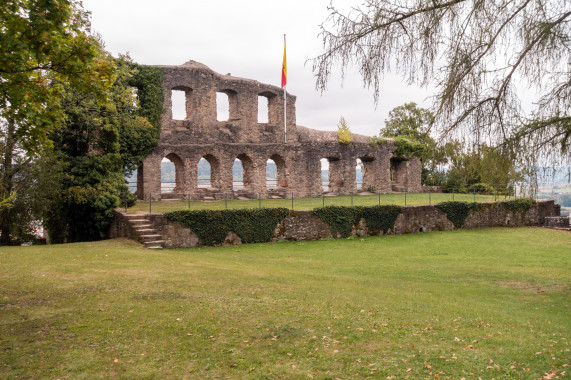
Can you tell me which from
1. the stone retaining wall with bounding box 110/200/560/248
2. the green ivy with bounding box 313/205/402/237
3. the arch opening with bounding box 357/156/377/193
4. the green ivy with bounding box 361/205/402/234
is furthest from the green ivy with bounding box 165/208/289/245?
the arch opening with bounding box 357/156/377/193

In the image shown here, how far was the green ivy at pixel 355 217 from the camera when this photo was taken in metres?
22.2

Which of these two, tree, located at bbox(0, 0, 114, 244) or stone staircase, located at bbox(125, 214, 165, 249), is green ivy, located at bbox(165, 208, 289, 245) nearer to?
stone staircase, located at bbox(125, 214, 165, 249)

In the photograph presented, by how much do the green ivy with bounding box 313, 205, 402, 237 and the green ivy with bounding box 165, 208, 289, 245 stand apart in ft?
7.05

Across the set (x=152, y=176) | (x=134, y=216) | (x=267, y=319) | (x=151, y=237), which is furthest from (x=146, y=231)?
(x=267, y=319)

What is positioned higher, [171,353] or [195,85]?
[195,85]

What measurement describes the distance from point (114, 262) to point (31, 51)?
6712 millimetres

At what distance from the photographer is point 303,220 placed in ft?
70.7

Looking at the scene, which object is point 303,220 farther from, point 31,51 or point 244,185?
point 31,51

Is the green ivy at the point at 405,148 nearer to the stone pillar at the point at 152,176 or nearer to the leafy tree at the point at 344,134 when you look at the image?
the leafy tree at the point at 344,134

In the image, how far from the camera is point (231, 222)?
65.1ft

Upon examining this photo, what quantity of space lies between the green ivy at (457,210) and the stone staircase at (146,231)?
591 inches

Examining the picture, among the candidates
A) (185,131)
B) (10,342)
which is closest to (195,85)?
(185,131)

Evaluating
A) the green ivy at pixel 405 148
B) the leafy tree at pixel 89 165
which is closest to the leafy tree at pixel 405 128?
the green ivy at pixel 405 148

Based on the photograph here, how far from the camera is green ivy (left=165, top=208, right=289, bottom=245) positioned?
62.4 ft
